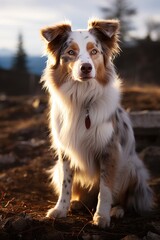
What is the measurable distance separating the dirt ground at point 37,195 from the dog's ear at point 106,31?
82.0 inches

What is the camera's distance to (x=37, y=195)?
636cm

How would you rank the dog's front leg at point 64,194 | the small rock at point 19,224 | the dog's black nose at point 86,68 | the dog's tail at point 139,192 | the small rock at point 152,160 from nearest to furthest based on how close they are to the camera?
the small rock at point 19,224 < the dog's black nose at point 86,68 < the dog's front leg at point 64,194 < the dog's tail at point 139,192 < the small rock at point 152,160

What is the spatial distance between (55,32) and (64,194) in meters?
1.94

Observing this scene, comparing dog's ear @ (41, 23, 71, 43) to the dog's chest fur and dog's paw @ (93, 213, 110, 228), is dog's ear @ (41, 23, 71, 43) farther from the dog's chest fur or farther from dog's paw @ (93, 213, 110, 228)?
dog's paw @ (93, 213, 110, 228)

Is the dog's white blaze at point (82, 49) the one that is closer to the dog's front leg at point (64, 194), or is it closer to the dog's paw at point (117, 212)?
the dog's front leg at point (64, 194)

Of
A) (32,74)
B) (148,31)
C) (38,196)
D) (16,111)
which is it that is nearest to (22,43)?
(32,74)

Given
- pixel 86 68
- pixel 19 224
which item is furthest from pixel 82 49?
pixel 19 224

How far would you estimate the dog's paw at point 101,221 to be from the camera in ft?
14.9

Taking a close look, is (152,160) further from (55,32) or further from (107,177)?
(55,32)

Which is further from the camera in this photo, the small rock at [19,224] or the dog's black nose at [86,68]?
the dog's black nose at [86,68]

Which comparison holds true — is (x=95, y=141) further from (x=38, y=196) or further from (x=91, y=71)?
(x=38, y=196)

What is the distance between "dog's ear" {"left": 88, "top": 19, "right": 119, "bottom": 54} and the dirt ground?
208cm

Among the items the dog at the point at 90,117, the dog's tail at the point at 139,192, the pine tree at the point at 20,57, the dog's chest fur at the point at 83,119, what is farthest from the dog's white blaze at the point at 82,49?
the pine tree at the point at 20,57

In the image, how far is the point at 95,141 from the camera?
15.5 feet
